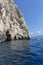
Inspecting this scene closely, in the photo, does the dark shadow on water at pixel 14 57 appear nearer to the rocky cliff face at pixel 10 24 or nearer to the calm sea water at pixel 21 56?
the calm sea water at pixel 21 56

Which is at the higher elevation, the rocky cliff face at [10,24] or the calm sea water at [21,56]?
the rocky cliff face at [10,24]

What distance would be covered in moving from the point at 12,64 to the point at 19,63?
1406mm

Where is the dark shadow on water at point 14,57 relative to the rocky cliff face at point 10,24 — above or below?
below

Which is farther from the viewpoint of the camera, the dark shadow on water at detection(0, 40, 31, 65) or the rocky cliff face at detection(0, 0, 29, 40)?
the rocky cliff face at detection(0, 0, 29, 40)

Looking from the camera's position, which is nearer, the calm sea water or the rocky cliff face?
the calm sea water

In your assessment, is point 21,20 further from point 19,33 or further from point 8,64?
point 8,64

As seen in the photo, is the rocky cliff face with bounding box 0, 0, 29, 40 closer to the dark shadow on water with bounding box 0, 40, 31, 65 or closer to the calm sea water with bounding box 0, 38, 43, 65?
the calm sea water with bounding box 0, 38, 43, 65

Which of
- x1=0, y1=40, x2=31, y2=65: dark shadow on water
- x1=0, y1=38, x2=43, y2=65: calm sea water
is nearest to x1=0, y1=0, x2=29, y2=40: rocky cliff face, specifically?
x1=0, y1=38, x2=43, y2=65: calm sea water

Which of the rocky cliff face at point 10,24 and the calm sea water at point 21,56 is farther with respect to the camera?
the rocky cliff face at point 10,24

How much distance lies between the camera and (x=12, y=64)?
26703 millimetres

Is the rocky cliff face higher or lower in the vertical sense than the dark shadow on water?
higher

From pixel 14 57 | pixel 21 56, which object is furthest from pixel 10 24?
pixel 14 57

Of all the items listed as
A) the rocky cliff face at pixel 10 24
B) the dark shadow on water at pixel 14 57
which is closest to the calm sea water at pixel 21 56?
the dark shadow on water at pixel 14 57

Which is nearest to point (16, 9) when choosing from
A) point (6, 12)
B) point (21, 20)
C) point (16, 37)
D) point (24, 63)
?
point (21, 20)
